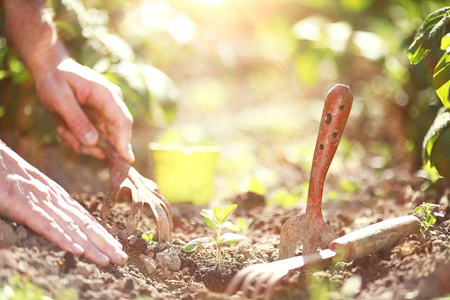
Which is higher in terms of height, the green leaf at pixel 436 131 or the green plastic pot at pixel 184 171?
the green leaf at pixel 436 131

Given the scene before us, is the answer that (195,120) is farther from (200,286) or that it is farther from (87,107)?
(200,286)

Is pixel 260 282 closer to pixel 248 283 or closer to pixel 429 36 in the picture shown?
pixel 248 283

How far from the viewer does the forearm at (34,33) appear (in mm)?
2258

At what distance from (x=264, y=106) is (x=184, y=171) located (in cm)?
399

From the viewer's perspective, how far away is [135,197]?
1.94 m

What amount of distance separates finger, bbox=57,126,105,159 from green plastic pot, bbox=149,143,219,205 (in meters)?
0.43

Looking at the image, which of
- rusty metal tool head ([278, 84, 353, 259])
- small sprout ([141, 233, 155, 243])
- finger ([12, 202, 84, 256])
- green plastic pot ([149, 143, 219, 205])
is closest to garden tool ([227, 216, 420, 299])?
rusty metal tool head ([278, 84, 353, 259])

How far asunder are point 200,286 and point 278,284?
11.2 inches

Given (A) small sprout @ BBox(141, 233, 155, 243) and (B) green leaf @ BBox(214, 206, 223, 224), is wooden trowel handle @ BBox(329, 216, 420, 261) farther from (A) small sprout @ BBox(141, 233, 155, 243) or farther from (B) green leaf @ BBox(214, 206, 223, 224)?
(A) small sprout @ BBox(141, 233, 155, 243)

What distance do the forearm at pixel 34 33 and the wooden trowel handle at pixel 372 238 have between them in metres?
1.61

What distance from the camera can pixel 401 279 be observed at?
144 centimetres

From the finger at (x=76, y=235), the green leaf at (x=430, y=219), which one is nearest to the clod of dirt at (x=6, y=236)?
the finger at (x=76, y=235)

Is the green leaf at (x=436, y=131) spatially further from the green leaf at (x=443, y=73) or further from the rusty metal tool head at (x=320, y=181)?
the rusty metal tool head at (x=320, y=181)

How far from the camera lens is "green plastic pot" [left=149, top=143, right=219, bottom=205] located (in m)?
2.71
